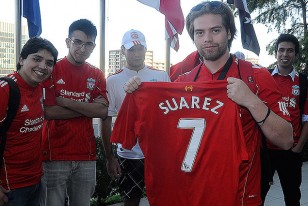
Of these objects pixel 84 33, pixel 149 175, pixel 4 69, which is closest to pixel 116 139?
pixel 149 175

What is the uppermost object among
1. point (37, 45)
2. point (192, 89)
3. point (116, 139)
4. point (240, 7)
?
point (240, 7)

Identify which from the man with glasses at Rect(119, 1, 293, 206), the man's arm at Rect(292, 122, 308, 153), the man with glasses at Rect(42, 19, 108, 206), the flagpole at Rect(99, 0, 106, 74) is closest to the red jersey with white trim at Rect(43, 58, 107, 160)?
the man with glasses at Rect(42, 19, 108, 206)

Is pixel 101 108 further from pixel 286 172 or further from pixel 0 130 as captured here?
pixel 286 172

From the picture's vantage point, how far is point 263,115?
1902mm

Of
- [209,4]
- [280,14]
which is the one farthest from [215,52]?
[280,14]

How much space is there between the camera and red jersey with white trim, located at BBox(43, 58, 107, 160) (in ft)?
10.3

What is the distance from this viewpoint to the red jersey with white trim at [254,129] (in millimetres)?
2020

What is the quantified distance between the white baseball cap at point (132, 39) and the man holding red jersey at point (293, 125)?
1.72 m

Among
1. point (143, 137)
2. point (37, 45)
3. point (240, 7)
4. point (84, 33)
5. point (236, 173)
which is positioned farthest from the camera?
point (240, 7)

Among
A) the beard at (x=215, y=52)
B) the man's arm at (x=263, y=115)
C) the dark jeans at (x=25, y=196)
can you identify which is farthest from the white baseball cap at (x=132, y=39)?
the man's arm at (x=263, y=115)

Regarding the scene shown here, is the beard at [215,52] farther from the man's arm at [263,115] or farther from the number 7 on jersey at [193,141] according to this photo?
the number 7 on jersey at [193,141]

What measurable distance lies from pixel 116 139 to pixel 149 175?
345 millimetres

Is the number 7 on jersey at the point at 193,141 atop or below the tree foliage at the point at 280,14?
below

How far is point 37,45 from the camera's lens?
9.25 ft
